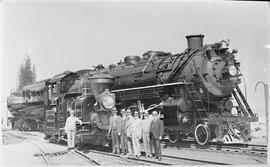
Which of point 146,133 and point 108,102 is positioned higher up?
point 108,102

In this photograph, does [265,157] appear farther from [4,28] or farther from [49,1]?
[4,28]

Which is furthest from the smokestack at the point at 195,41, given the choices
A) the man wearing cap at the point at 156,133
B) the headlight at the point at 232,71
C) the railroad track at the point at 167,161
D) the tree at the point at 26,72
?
the tree at the point at 26,72

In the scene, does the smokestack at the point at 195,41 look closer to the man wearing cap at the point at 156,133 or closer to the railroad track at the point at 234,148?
Result: the man wearing cap at the point at 156,133

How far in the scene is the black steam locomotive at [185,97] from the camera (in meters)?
5.97

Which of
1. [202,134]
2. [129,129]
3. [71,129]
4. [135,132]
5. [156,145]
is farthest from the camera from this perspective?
[71,129]

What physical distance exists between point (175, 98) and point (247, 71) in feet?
4.60

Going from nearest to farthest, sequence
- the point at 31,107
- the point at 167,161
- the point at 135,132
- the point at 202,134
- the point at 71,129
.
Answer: the point at 167,161 < the point at 135,132 < the point at 202,134 < the point at 71,129 < the point at 31,107

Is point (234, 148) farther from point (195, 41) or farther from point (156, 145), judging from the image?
point (195, 41)

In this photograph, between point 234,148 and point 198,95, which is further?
point 198,95

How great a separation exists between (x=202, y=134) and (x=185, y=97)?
74 centimetres

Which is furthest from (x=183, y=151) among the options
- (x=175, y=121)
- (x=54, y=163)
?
(x=54, y=163)

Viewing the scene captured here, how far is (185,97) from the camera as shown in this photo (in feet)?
20.1

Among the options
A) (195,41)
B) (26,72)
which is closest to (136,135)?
(195,41)

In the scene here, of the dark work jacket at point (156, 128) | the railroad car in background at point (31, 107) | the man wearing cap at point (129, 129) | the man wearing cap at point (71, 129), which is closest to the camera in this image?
the dark work jacket at point (156, 128)
